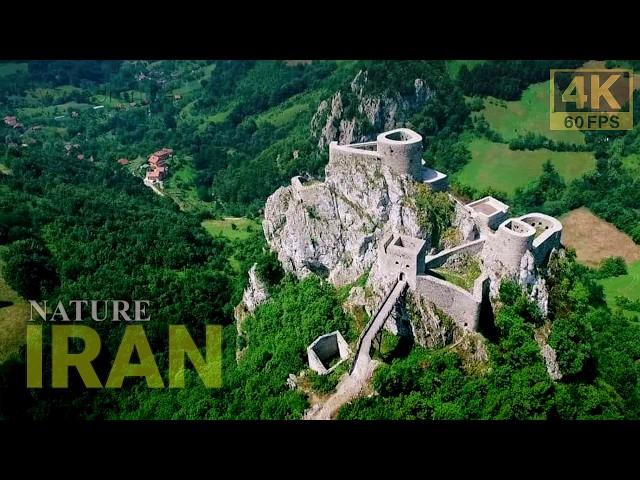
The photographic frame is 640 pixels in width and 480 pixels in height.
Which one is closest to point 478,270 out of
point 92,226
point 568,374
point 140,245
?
point 568,374

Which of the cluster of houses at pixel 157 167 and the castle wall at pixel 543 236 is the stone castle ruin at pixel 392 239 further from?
the cluster of houses at pixel 157 167

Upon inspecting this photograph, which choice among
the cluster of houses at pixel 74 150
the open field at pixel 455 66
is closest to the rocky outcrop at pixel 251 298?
the cluster of houses at pixel 74 150

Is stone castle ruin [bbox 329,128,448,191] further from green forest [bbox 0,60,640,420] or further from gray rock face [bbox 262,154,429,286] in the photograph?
green forest [bbox 0,60,640,420]

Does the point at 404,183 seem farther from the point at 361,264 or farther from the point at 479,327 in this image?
the point at 479,327

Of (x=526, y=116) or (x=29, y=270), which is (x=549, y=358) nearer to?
(x=29, y=270)

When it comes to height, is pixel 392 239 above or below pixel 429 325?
above

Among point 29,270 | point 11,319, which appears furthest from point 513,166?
point 11,319
